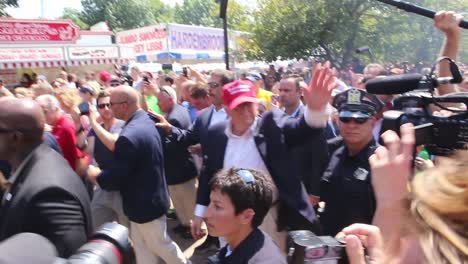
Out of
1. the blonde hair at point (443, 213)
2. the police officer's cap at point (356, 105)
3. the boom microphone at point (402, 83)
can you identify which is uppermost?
the boom microphone at point (402, 83)

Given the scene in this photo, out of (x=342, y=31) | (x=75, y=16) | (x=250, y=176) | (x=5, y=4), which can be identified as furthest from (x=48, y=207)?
(x=75, y=16)

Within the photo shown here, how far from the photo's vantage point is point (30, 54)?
15.3m

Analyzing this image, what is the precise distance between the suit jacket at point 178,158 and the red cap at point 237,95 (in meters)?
1.78

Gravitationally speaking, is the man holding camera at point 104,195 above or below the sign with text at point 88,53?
below

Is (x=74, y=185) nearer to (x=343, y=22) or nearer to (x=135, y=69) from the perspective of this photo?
(x=135, y=69)

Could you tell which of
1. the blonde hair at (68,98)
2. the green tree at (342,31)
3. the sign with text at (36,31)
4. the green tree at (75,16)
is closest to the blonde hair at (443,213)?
the blonde hair at (68,98)

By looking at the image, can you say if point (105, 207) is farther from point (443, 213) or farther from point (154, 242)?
point (443, 213)

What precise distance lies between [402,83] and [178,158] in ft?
11.1

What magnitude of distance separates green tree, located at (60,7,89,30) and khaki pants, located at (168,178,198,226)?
181ft

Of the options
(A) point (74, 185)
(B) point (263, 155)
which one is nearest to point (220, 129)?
(B) point (263, 155)

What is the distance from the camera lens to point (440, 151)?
1.45 m

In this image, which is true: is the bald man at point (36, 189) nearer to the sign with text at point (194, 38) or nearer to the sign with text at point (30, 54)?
the sign with text at point (30, 54)

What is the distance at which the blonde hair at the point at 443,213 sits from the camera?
2.78ft

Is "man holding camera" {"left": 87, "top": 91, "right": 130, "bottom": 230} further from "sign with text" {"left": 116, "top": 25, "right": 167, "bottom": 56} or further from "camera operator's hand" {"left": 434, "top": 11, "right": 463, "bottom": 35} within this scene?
"sign with text" {"left": 116, "top": 25, "right": 167, "bottom": 56}
